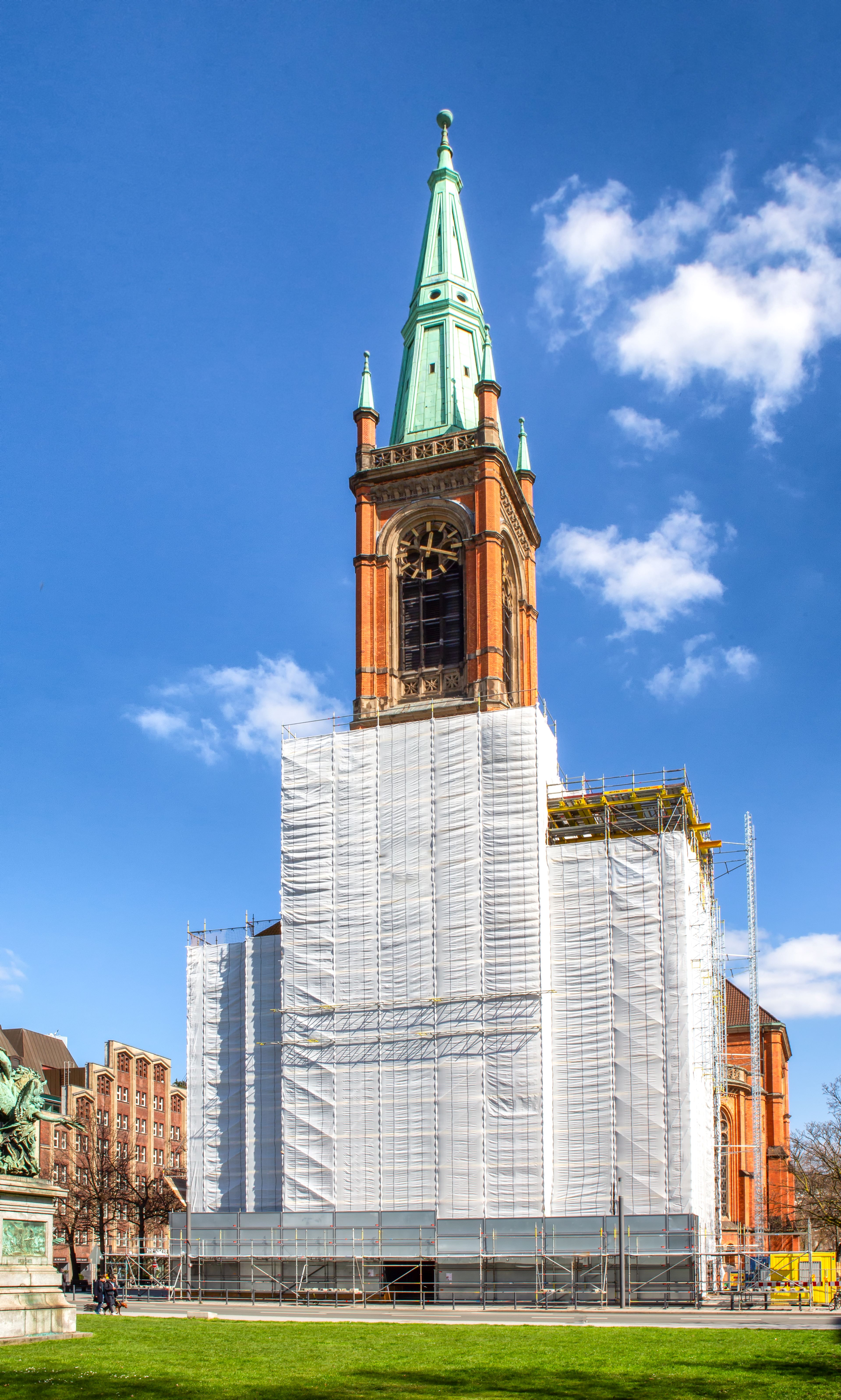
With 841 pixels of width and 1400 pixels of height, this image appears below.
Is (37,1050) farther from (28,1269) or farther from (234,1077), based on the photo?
(28,1269)

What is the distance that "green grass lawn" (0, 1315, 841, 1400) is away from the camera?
701 inches

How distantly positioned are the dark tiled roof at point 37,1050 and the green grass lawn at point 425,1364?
210ft

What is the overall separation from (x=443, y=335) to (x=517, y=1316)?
41695mm

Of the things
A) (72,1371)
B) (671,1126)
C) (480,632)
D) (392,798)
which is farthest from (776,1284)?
(72,1371)

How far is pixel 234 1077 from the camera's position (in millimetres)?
49594

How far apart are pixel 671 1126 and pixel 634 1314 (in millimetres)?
8010

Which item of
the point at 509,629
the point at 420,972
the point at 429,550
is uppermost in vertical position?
the point at 429,550

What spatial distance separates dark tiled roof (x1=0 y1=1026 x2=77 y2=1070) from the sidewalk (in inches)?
2009

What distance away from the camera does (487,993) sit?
144 feet

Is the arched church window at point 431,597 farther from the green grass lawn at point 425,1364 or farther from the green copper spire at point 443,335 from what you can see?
the green grass lawn at point 425,1364

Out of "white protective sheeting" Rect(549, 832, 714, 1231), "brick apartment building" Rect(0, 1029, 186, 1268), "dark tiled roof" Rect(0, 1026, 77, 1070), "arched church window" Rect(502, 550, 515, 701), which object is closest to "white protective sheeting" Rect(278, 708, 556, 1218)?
"white protective sheeting" Rect(549, 832, 714, 1231)

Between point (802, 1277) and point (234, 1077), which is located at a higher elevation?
point (234, 1077)

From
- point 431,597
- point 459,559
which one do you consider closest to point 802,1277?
point 431,597

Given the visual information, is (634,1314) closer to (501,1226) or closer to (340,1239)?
(501,1226)
